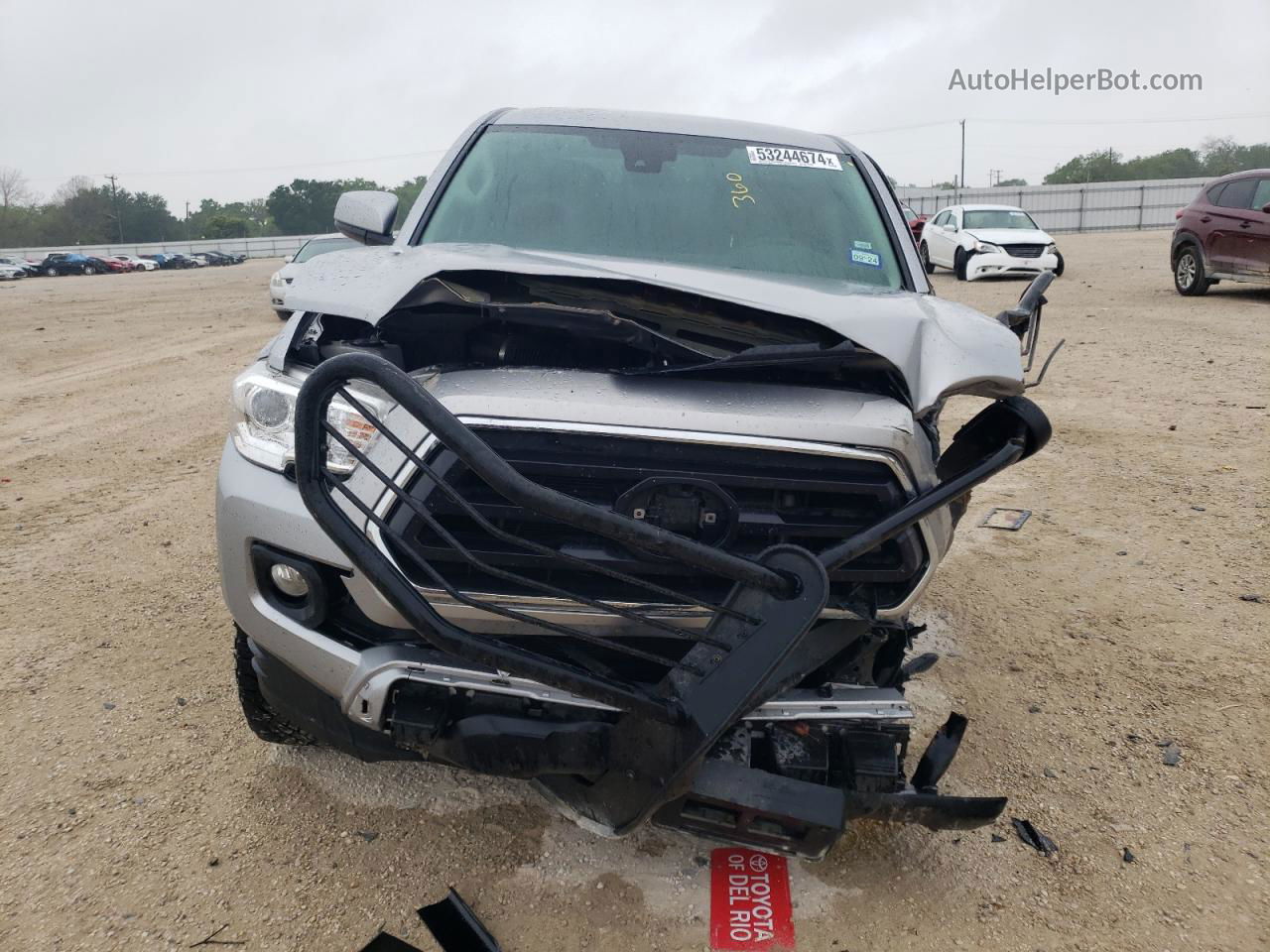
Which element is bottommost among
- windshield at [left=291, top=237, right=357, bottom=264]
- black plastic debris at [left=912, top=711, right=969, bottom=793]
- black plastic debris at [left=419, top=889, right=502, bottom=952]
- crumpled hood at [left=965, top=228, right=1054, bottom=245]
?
black plastic debris at [left=419, top=889, right=502, bottom=952]

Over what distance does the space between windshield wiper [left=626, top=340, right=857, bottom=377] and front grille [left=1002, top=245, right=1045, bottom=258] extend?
624 inches

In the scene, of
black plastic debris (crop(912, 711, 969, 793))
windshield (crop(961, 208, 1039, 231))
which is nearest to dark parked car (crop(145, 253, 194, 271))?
windshield (crop(961, 208, 1039, 231))

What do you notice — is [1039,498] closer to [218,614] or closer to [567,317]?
[567,317]

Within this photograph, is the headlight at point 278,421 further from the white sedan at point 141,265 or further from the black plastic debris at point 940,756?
the white sedan at point 141,265

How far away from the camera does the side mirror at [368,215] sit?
3.34m

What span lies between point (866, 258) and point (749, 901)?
2.11 m

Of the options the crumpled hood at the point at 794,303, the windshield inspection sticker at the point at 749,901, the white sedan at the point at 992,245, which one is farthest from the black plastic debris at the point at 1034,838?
the white sedan at the point at 992,245

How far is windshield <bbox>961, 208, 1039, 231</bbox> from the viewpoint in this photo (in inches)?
683

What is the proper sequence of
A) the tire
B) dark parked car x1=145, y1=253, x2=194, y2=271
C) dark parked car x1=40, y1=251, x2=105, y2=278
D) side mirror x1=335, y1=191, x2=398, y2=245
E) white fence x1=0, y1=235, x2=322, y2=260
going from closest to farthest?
the tire < side mirror x1=335, y1=191, x2=398, y2=245 < dark parked car x1=40, y1=251, x2=105, y2=278 < dark parked car x1=145, y1=253, x2=194, y2=271 < white fence x1=0, y1=235, x2=322, y2=260

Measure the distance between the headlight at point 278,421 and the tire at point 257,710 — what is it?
0.53 m

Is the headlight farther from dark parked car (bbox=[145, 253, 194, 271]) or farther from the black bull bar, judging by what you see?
dark parked car (bbox=[145, 253, 194, 271])

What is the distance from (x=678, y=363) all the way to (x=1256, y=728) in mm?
2336

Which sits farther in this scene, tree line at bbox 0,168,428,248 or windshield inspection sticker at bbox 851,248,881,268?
tree line at bbox 0,168,428,248

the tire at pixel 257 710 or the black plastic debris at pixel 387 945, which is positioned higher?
the tire at pixel 257 710
